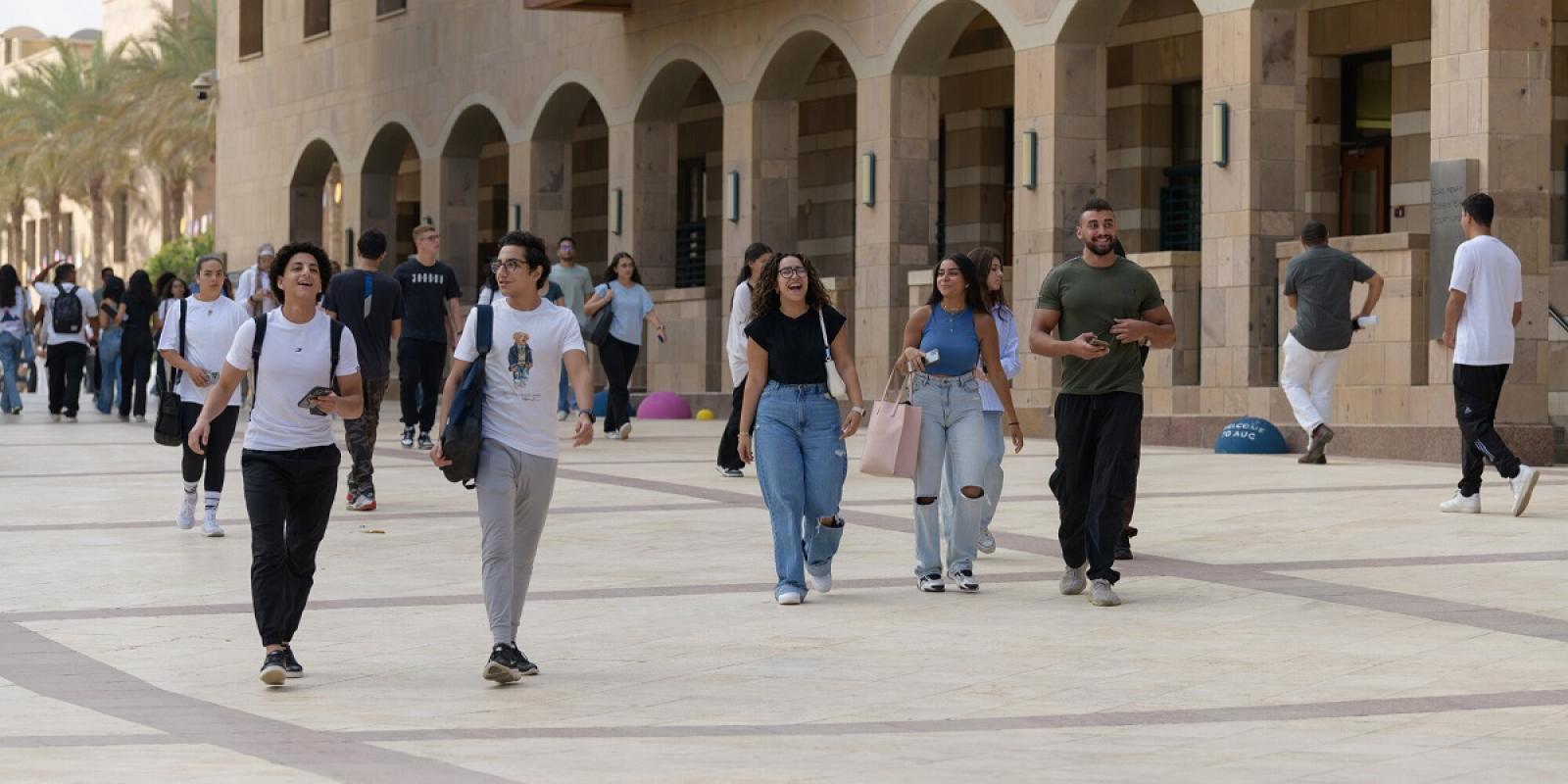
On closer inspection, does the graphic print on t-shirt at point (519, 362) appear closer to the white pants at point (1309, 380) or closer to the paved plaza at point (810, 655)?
the paved plaza at point (810, 655)

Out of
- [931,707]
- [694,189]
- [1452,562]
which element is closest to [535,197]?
[694,189]

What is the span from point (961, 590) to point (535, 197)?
21.8 m

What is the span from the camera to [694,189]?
114ft

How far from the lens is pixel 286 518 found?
872 cm

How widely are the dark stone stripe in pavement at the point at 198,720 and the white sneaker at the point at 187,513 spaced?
406 cm

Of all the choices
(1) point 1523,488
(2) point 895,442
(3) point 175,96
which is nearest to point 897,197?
(1) point 1523,488

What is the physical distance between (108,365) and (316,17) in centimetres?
1101

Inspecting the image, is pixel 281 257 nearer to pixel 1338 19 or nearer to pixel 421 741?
pixel 421 741

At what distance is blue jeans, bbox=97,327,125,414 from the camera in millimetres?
28875

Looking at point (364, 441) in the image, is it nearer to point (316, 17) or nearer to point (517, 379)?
point (517, 379)

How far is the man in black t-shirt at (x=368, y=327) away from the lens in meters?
14.6

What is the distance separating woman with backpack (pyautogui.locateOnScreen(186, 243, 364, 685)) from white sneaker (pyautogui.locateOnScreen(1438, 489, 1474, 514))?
284 inches

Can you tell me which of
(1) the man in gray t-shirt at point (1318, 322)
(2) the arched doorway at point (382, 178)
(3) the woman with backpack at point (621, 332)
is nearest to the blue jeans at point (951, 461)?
(1) the man in gray t-shirt at point (1318, 322)

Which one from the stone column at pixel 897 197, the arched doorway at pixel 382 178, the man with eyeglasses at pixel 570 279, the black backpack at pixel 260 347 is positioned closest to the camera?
the black backpack at pixel 260 347
